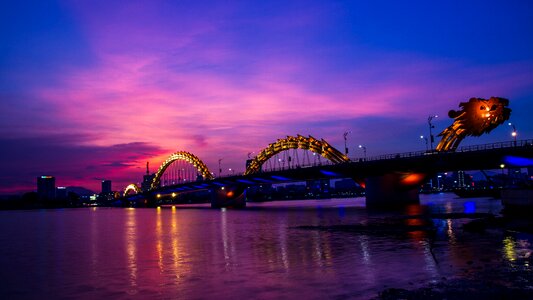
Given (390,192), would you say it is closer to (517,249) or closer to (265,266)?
(517,249)

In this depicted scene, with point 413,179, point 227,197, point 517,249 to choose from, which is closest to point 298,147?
point 227,197

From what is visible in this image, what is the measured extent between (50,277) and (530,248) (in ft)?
74.9

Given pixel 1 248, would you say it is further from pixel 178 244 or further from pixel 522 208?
pixel 522 208

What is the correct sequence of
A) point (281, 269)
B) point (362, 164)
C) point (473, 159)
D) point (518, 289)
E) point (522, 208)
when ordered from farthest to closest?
point (362, 164) < point (473, 159) < point (522, 208) < point (281, 269) < point (518, 289)

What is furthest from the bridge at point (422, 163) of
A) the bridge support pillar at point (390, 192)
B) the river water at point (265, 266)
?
the river water at point (265, 266)

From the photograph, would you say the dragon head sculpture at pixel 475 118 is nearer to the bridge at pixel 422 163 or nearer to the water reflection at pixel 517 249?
the bridge at pixel 422 163

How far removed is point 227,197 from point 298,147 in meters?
26.1

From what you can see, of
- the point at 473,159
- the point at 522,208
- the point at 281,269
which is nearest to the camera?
the point at 281,269

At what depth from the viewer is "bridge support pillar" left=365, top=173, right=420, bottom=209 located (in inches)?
3760

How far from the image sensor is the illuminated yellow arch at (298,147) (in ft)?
417

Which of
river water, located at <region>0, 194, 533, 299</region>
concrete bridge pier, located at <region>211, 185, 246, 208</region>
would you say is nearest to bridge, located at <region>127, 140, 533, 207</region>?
concrete bridge pier, located at <region>211, 185, 246, 208</region>

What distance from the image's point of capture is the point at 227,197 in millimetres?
152625

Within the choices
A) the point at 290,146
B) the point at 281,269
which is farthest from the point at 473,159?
the point at 290,146

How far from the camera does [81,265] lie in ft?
92.1
